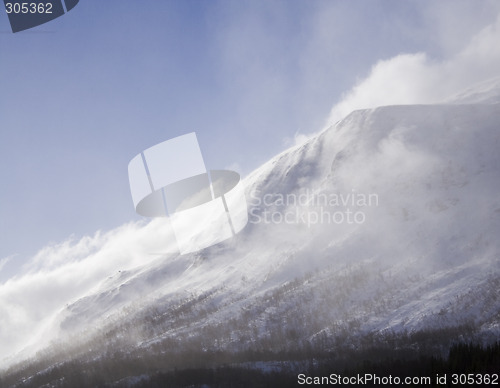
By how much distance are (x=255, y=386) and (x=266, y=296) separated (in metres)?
87.5

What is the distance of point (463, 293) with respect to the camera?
473 feet

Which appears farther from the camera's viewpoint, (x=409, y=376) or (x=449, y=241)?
(x=449, y=241)

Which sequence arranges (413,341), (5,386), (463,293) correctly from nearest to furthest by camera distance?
(413,341) < (463,293) < (5,386)

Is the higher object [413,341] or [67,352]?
→ [67,352]

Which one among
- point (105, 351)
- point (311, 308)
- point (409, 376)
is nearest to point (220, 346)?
point (311, 308)

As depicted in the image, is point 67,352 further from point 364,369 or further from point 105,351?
point 364,369

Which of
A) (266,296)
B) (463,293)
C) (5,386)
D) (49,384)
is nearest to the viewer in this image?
(49,384)

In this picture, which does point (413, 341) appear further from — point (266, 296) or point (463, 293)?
point (266, 296)

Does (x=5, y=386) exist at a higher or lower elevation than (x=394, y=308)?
higher

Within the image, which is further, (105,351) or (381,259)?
(381,259)

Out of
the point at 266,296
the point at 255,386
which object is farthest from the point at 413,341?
the point at 266,296

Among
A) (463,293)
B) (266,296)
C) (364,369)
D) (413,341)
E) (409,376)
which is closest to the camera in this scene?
(409,376)

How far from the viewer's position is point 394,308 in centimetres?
15212

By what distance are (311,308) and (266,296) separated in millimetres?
25921
